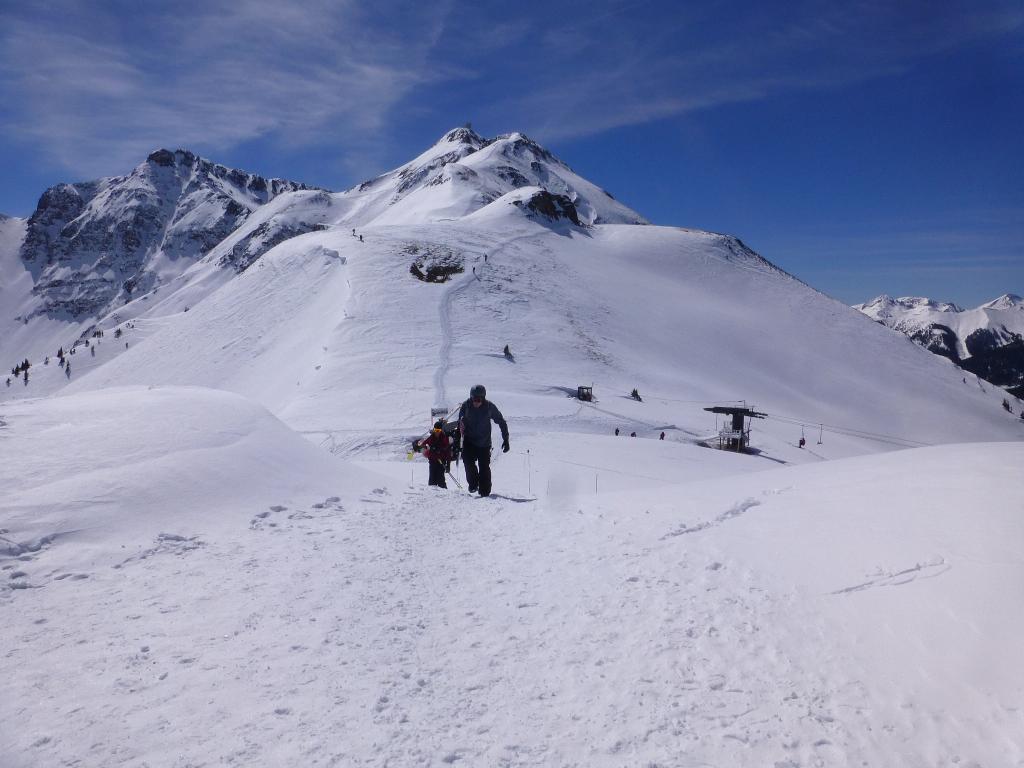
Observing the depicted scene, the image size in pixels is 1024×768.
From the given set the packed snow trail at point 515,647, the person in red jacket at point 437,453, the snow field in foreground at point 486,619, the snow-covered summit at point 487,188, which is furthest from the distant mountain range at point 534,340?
the snow-covered summit at point 487,188

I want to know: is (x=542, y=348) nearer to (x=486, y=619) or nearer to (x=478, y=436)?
(x=478, y=436)

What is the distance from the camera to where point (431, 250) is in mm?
62062

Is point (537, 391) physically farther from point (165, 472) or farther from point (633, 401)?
point (165, 472)

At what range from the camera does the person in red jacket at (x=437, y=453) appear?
12.6m

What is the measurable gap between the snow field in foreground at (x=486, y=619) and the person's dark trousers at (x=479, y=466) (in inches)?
110

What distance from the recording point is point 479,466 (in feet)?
38.8

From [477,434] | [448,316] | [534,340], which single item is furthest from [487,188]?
[477,434]

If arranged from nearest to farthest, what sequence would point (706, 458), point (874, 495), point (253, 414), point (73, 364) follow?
point (874, 495) < point (253, 414) < point (706, 458) < point (73, 364)

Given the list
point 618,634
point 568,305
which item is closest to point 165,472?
point 618,634

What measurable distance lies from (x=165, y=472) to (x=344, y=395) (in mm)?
24925

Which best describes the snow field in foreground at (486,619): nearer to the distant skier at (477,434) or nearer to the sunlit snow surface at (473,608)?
the sunlit snow surface at (473,608)

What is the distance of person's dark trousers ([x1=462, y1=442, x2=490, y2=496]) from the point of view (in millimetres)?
11656

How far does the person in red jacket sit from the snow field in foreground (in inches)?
149

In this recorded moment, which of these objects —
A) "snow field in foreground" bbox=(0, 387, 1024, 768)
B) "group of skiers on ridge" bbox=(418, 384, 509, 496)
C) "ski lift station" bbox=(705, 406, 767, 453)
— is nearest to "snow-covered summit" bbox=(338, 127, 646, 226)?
"ski lift station" bbox=(705, 406, 767, 453)
